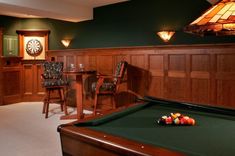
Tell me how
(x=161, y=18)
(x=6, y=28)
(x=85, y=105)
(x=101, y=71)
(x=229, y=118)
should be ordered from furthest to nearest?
(x=6, y=28) → (x=85, y=105) → (x=101, y=71) → (x=161, y=18) → (x=229, y=118)

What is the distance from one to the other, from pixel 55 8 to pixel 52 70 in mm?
1394

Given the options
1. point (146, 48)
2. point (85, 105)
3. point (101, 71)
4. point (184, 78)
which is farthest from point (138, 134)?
point (85, 105)

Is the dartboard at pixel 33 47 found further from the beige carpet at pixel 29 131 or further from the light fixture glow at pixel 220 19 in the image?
the light fixture glow at pixel 220 19

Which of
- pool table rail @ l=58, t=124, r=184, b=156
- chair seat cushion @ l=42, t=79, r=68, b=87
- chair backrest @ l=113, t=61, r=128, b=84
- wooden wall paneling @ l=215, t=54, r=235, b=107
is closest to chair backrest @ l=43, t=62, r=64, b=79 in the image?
chair seat cushion @ l=42, t=79, r=68, b=87

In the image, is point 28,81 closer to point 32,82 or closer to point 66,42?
point 32,82

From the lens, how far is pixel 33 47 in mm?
6773

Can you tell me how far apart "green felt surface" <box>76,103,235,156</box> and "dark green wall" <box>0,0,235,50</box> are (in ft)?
7.91

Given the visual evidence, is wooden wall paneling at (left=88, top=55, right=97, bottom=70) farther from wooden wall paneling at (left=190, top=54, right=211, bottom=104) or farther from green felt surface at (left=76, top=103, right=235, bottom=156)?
green felt surface at (left=76, top=103, right=235, bottom=156)

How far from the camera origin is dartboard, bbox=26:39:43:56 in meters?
6.76

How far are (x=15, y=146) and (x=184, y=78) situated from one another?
2.88 meters

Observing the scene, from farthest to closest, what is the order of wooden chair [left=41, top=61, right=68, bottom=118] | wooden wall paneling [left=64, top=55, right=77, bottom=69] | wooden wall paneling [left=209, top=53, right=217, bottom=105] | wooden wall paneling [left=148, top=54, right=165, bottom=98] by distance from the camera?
wooden wall paneling [left=64, top=55, right=77, bottom=69] → wooden chair [left=41, top=61, right=68, bottom=118] → wooden wall paneling [left=148, top=54, right=165, bottom=98] → wooden wall paneling [left=209, top=53, right=217, bottom=105]

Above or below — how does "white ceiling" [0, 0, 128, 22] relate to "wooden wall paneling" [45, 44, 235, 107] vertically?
above

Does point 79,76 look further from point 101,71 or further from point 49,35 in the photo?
point 49,35

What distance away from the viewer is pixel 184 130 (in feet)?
5.12
